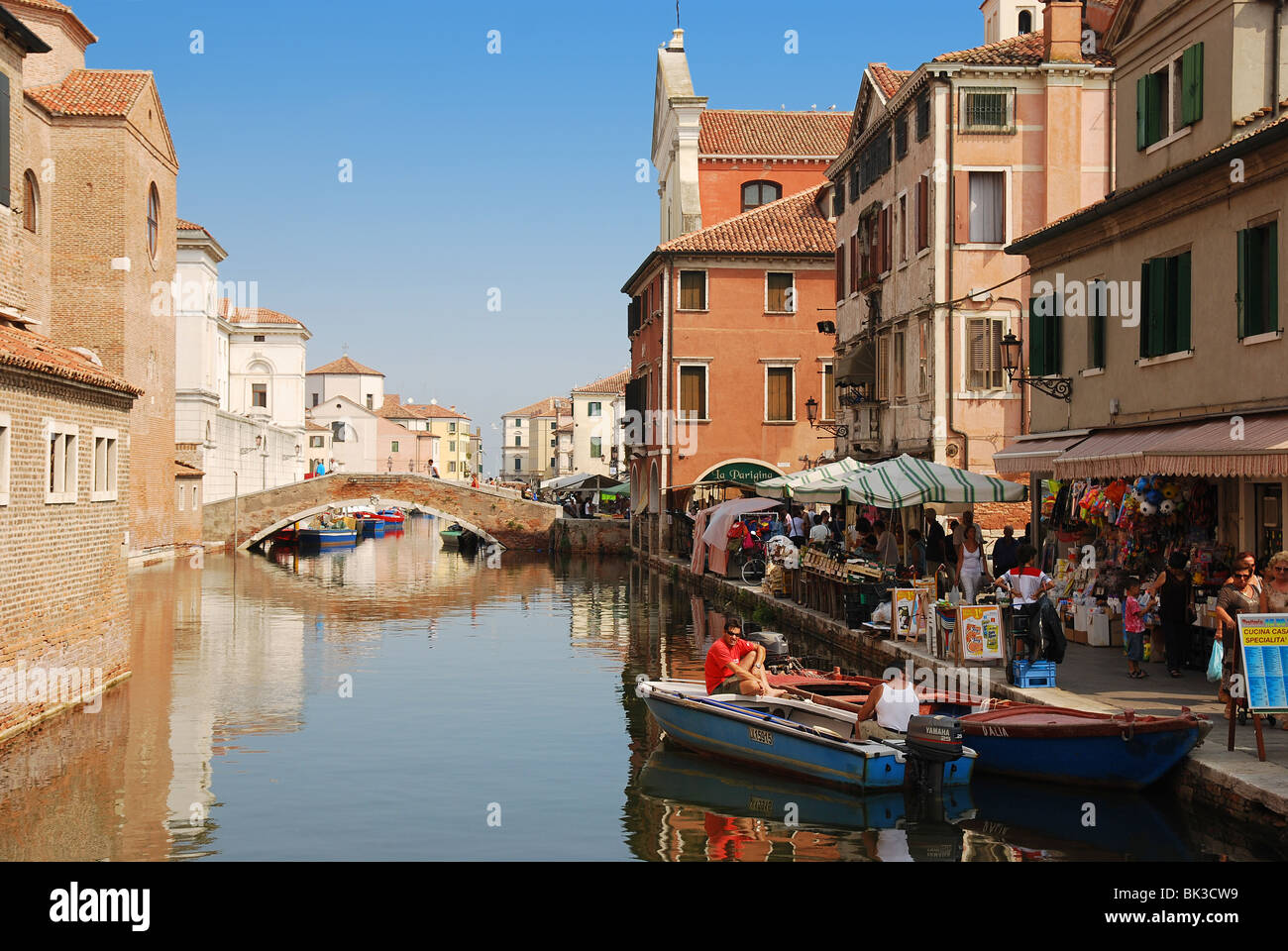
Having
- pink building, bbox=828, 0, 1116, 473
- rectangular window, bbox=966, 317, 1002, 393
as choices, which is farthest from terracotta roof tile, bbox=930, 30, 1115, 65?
rectangular window, bbox=966, 317, 1002, 393

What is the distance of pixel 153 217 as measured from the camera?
43094 mm

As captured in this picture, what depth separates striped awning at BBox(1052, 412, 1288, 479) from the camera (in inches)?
525

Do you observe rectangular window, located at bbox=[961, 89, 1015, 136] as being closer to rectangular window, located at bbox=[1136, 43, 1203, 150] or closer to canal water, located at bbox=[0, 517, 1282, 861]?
rectangular window, located at bbox=[1136, 43, 1203, 150]

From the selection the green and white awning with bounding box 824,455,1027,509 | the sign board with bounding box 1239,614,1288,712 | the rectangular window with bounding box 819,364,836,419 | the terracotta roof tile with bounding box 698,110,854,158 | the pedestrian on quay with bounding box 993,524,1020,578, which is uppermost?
the terracotta roof tile with bounding box 698,110,854,158

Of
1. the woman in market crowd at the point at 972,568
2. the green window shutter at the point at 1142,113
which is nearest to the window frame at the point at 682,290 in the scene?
the woman in market crowd at the point at 972,568

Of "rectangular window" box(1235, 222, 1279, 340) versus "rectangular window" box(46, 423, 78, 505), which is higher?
"rectangular window" box(1235, 222, 1279, 340)

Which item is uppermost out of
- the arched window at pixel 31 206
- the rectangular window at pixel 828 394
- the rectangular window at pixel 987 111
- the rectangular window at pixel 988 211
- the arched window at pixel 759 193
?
Result: the arched window at pixel 759 193

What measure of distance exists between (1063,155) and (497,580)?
2142 centimetres

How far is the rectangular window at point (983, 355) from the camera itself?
26938mm

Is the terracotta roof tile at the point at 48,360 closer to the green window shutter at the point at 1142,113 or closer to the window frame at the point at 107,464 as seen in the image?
the window frame at the point at 107,464

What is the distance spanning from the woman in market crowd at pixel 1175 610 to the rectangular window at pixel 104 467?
12.1 m

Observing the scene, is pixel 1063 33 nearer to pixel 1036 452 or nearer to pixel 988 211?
pixel 988 211

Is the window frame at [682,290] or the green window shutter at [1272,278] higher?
the window frame at [682,290]

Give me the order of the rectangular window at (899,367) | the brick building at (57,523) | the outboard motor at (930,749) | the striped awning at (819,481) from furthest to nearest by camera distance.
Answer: the rectangular window at (899,367)
the striped awning at (819,481)
the brick building at (57,523)
the outboard motor at (930,749)
